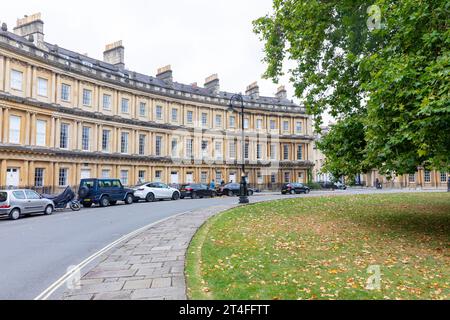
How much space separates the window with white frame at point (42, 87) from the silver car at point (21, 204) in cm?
1706

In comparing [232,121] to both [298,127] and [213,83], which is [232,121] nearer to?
[213,83]

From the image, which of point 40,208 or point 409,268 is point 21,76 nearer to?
Answer: point 40,208

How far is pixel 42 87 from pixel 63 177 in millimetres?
9368

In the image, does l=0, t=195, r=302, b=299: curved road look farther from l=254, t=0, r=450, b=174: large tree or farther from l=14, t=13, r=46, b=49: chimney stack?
l=14, t=13, r=46, b=49: chimney stack

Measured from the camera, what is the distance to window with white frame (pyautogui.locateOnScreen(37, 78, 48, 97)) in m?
31.7

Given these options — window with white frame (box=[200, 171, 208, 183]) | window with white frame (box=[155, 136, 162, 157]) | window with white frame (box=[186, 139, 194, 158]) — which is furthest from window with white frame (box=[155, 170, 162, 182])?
window with white frame (box=[200, 171, 208, 183])

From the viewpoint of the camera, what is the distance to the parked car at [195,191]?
31.9 meters

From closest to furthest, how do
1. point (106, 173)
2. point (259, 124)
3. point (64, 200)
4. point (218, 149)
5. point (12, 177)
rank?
point (64, 200)
point (12, 177)
point (106, 173)
point (218, 149)
point (259, 124)

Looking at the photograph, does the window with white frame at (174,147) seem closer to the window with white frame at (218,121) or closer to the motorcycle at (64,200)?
the window with white frame at (218,121)

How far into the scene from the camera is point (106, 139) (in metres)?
38.3

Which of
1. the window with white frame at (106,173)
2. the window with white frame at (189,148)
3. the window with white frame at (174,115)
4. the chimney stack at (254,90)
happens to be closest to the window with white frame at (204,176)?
the window with white frame at (189,148)

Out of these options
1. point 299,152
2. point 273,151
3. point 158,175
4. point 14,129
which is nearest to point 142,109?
point 158,175

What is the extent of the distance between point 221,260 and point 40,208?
15931 mm
